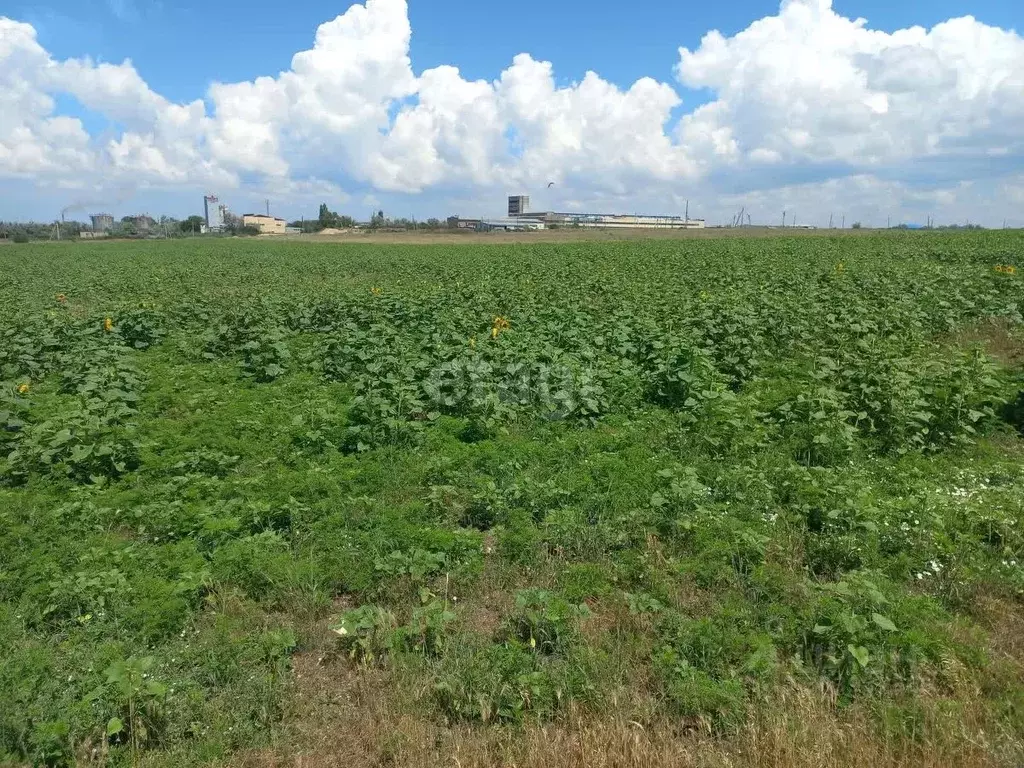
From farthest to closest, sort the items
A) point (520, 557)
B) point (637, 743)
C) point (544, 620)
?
point (520, 557), point (544, 620), point (637, 743)

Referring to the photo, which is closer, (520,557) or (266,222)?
(520,557)

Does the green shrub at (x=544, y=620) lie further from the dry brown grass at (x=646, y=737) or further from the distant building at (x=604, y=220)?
the distant building at (x=604, y=220)

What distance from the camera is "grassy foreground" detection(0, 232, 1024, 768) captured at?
336 cm

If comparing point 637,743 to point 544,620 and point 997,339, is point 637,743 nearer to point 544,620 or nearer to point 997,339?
point 544,620

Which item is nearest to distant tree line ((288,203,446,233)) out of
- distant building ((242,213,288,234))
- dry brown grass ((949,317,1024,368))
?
distant building ((242,213,288,234))

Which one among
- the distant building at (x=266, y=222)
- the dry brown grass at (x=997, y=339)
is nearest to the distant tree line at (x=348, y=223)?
the distant building at (x=266, y=222)

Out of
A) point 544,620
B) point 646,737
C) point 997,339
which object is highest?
point 997,339

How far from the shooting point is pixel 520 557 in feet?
16.1

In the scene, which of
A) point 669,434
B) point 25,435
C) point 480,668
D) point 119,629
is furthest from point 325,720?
point 25,435

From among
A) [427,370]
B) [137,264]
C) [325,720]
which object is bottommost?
[325,720]

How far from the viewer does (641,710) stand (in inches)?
135

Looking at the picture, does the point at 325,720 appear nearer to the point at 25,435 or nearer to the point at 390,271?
the point at 25,435

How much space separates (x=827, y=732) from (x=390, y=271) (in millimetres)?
28726

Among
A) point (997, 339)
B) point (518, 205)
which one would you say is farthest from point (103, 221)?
point (997, 339)
